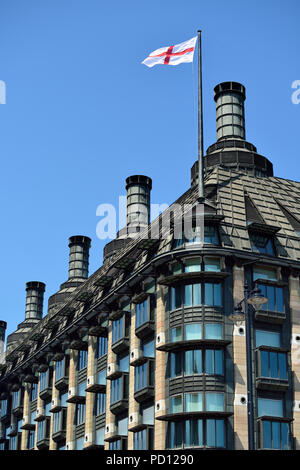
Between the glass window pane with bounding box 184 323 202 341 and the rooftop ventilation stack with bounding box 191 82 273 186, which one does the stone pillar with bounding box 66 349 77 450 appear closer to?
the rooftop ventilation stack with bounding box 191 82 273 186

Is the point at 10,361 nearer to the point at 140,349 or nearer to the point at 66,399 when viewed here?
the point at 66,399

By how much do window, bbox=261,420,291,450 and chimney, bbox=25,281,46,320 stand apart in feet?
238

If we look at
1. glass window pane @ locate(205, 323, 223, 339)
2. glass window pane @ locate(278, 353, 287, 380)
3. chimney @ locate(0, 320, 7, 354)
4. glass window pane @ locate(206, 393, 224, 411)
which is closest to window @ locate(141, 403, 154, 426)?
glass window pane @ locate(206, 393, 224, 411)

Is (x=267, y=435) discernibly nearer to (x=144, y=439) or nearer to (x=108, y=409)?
(x=144, y=439)

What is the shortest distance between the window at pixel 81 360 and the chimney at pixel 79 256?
118 feet

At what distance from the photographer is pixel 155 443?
57781mm

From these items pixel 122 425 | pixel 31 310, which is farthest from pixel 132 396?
pixel 31 310

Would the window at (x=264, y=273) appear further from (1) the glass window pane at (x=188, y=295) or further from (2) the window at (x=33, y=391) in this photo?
(2) the window at (x=33, y=391)

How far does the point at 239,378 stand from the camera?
56.7 metres

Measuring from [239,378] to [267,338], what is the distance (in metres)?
4.65

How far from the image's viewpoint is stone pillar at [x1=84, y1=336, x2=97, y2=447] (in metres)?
70.7
